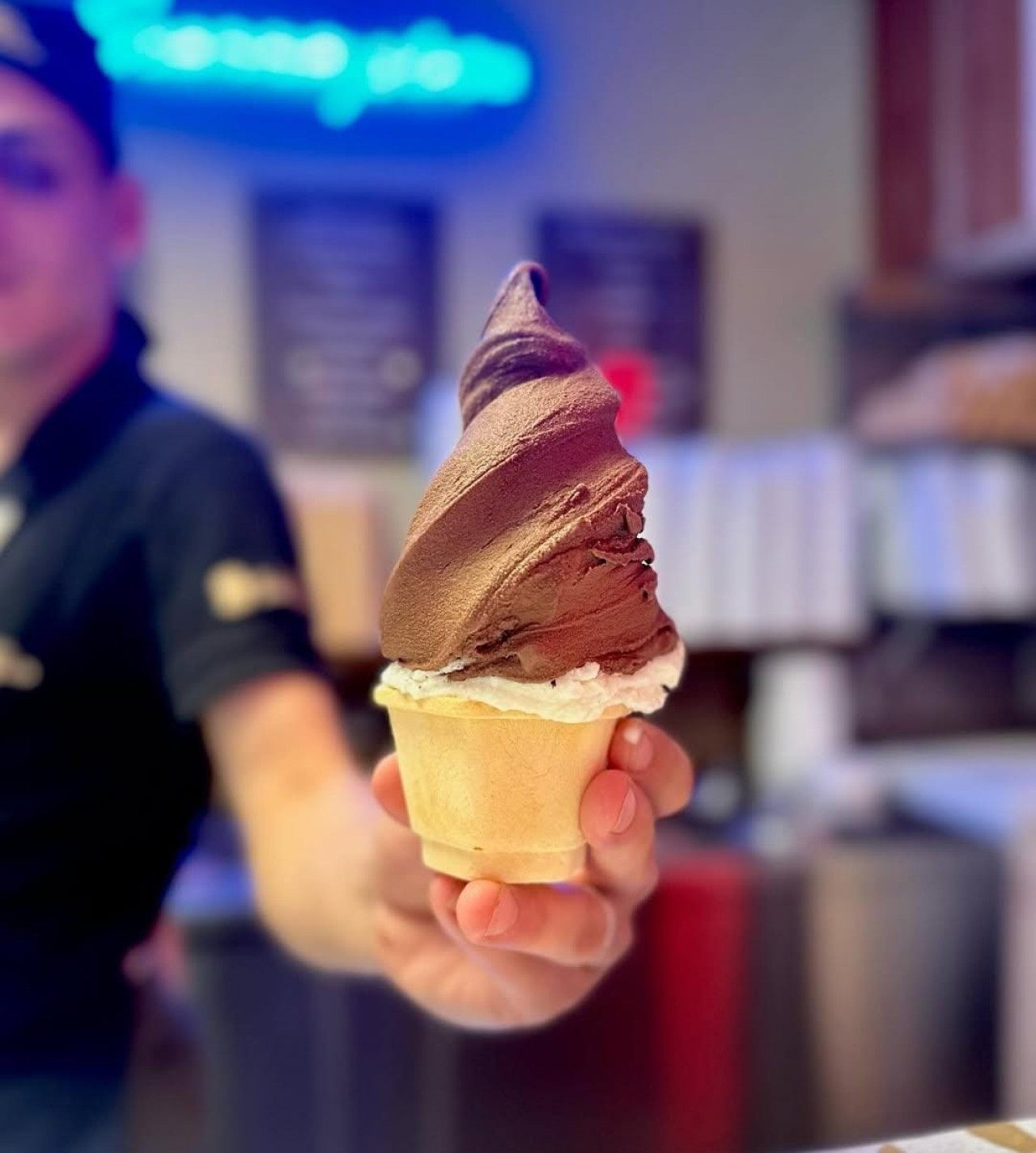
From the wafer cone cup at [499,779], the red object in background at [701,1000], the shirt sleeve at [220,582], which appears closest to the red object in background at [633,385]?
the shirt sleeve at [220,582]

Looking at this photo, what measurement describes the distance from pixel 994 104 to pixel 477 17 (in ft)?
4.17

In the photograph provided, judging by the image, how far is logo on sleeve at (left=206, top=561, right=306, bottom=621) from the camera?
1039 millimetres

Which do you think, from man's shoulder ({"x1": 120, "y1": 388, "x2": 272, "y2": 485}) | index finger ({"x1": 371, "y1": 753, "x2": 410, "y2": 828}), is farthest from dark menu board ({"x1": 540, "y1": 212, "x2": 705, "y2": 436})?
index finger ({"x1": 371, "y1": 753, "x2": 410, "y2": 828})

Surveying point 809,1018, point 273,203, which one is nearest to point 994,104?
point 273,203

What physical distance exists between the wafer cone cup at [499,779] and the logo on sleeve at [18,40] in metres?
0.77

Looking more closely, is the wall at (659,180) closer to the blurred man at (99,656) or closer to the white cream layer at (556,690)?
the blurred man at (99,656)

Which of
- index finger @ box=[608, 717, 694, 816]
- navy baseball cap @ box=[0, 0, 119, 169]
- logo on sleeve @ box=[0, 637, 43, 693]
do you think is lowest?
index finger @ box=[608, 717, 694, 816]

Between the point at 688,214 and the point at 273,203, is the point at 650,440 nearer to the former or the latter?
the point at 688,214

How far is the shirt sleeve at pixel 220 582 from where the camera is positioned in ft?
3.37

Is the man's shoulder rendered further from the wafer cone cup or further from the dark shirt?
the wafer cone cup

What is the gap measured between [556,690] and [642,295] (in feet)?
7.32

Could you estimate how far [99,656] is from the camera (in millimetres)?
1073

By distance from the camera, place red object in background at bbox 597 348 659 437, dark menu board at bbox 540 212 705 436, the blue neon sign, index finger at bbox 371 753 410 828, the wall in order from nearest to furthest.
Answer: index finger at bbox 371 753 410 828 < red object in background at bbox 597 348 659 437 < the blue neon sign < the wall < dark menu board at bbox 540 212 705 436

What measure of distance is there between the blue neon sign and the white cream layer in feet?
6.66
